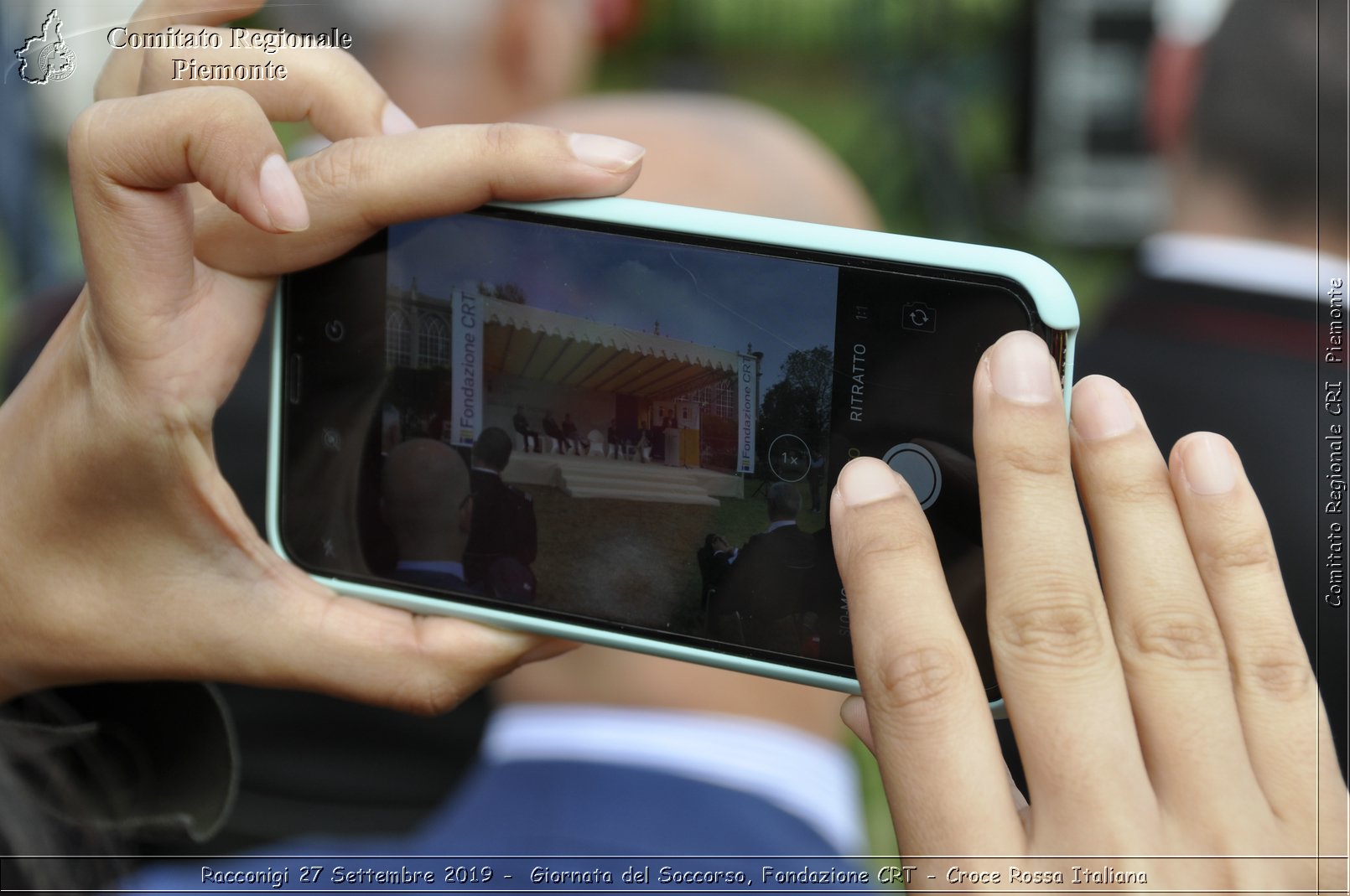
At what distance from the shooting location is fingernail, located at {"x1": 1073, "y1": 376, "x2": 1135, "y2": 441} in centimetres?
74

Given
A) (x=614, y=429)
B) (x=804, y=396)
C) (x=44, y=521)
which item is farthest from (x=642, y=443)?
(x=44, y=521)

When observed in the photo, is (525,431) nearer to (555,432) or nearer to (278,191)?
(555,432)

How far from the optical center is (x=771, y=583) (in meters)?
0.90

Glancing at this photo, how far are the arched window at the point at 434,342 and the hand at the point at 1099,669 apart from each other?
0.43 metres

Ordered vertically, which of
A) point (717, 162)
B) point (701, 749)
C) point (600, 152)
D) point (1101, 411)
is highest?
point (717, 162)

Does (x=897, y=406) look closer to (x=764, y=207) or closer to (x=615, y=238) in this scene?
(x=615, y=238)

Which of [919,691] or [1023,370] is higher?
[1023,370]

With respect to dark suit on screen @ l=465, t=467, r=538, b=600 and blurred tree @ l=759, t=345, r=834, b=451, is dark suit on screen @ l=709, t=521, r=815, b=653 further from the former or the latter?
dark suit on screen @ l=465, t=467, r=538, b=600

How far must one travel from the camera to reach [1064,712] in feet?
2.31

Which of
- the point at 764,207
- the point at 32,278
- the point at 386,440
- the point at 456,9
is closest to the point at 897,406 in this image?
the point at 386,440

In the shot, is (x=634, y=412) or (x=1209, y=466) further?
(x=634, y=412)

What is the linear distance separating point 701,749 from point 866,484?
65cm

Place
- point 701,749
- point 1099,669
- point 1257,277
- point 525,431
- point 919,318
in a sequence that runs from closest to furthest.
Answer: point 1099,669 → point 919,318 → point 525,431 → point 701,749 → point 1257,277

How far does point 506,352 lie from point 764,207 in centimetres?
59
